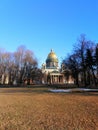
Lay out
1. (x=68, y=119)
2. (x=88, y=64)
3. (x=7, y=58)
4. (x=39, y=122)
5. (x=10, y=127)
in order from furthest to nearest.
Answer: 1. (x=7, y=58)
2. (x=88, y=64)
3. (x=68, y=119)
4. (x=39, y=122)
5. (x=10, y=127)

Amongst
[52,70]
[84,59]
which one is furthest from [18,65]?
[52,70]

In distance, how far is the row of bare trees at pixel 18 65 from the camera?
262ft

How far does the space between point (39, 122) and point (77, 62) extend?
48.2m

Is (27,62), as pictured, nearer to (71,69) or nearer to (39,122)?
(71,69)

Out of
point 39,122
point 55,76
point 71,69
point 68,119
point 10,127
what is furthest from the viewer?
point 55,76

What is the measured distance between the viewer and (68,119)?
34.6 feet

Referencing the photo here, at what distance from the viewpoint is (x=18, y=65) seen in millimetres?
80312

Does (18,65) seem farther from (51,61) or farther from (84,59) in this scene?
(51,61)

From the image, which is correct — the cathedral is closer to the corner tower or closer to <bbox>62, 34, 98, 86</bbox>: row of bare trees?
the corner tower

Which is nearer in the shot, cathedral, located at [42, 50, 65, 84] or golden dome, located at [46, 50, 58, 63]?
cathedral, located at [42, 50, 65, 84]

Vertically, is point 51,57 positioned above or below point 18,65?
above

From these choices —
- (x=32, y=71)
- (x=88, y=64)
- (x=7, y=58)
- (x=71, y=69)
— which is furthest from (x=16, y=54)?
(x=88, y=64)

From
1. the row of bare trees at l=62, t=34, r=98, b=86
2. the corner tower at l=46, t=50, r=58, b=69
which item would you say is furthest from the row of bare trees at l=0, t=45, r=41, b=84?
the corner tower at l=46, t=50, r=58, b=69

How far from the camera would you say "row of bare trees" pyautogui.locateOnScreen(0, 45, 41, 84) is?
79.8 m
